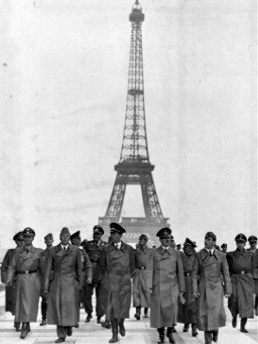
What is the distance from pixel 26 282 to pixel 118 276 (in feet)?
5.00

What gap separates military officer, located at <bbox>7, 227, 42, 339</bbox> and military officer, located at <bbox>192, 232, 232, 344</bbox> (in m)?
2.58

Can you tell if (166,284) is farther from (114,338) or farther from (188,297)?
(188,297)

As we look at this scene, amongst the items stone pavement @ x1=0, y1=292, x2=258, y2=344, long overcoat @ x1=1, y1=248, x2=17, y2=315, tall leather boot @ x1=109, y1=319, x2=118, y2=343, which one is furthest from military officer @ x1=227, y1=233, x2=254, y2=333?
long overcoat @ x1=1, y1=248, x2=17, y2=315

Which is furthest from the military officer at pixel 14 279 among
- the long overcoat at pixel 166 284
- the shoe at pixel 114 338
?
the long overcoat at pixel 166 284

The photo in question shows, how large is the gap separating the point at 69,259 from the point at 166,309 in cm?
158

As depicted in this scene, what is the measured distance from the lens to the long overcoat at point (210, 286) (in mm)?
8930

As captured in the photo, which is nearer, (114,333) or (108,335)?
(114,333)

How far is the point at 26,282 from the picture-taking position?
9938 mm

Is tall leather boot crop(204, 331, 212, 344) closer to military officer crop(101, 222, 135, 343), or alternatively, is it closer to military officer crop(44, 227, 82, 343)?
military officer crop(101, 222, 135, 343)

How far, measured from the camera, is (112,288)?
941cm

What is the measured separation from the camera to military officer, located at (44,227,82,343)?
9250mm

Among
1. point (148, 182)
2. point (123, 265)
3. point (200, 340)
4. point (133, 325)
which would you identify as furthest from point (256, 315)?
point (148, 182)

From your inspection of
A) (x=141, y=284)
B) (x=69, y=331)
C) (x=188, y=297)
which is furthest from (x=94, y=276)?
(x=69, y=331)

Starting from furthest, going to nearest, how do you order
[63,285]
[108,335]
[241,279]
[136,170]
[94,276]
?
[136,170], [94,276], [241,279], [108,335], [63,285]
